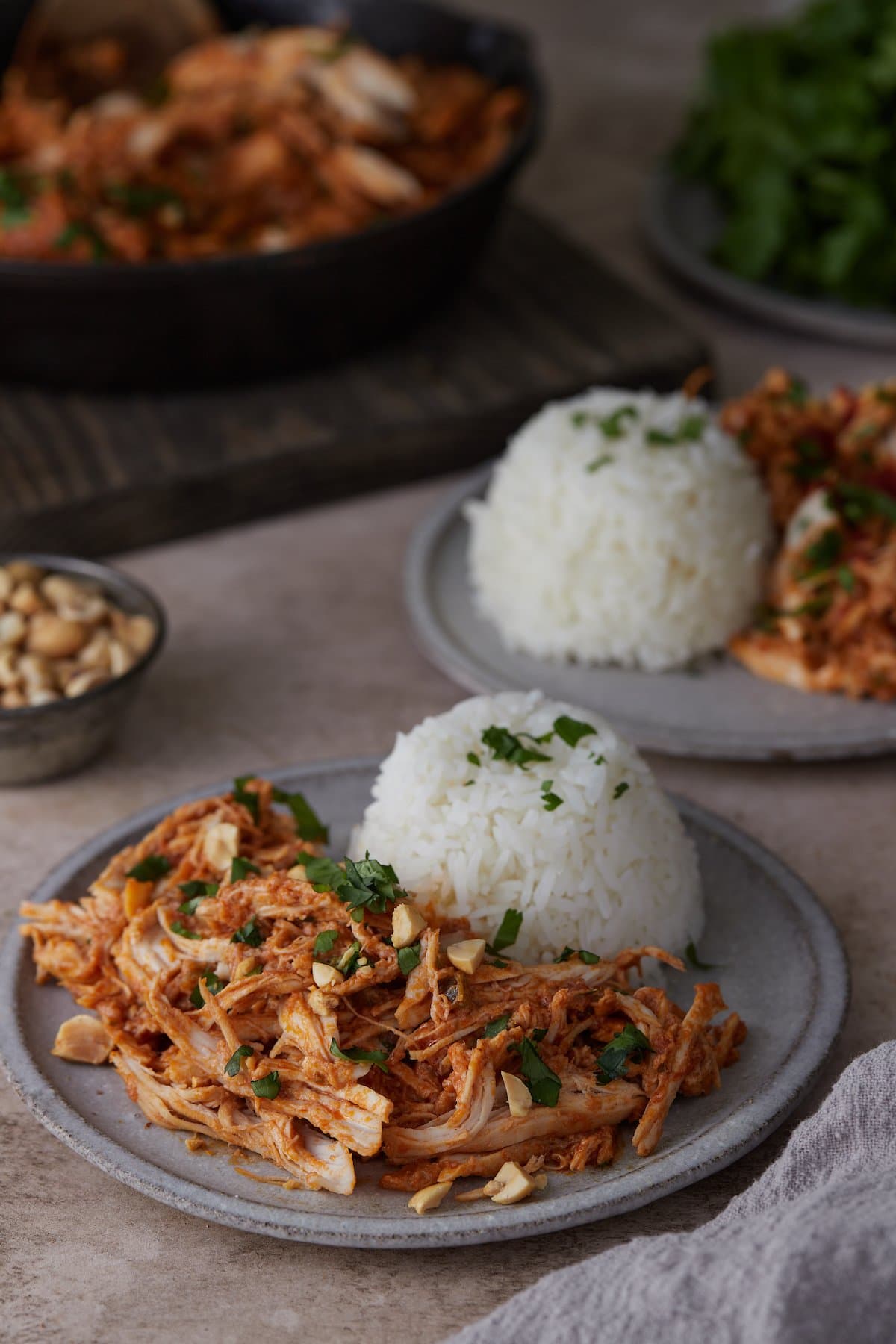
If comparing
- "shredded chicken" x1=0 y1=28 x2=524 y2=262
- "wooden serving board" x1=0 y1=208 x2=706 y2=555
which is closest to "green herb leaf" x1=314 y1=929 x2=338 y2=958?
"wooden serving board" x1=0 y1=208 x2=706 y2=555

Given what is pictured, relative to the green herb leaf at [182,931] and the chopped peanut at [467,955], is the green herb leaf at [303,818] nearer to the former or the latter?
the green herb leaf at [182,931]

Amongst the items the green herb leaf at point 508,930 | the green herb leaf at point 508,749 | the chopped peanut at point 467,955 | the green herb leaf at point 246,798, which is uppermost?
the green herb leaf at point 508,749

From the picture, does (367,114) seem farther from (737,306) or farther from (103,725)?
(103,725)

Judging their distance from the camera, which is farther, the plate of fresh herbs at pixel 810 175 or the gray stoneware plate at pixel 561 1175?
the plate of fresh herbs at pixel 810 175

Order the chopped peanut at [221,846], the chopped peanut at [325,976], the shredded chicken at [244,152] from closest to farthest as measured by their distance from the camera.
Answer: the chopped peanut at [325,976], the chopped peanut at [221,846], the shredded chicken at [244,152]

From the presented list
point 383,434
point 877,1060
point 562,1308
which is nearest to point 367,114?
point 383,434

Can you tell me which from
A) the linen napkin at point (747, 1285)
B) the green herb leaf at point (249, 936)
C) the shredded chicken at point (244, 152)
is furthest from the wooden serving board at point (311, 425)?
the linen napkin at point (747, 1285)

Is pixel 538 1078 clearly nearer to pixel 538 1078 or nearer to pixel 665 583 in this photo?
pixel 538 1078
